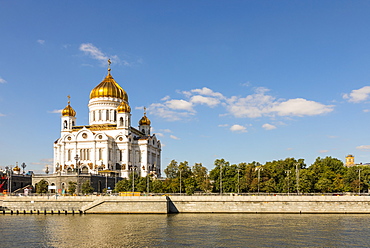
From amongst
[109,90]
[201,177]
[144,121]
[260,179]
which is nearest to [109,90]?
[109,90]

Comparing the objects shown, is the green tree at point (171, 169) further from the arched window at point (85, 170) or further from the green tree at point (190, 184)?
the arched window at point (85, 170)

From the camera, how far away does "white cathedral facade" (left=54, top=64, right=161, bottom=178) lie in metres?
105

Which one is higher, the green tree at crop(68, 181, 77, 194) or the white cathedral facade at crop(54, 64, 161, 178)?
the white cathedral facade at crop(54, 64, 161, 178)

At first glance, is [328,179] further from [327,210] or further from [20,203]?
[20,203]

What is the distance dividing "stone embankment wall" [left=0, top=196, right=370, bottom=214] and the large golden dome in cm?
5163

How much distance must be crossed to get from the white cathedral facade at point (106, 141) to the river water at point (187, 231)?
1862 inches

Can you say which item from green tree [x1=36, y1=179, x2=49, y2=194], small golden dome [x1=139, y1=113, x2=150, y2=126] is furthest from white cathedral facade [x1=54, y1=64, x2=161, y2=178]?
green tree [x1=36, y1=179, x2=49, y2=194]

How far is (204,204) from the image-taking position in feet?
210

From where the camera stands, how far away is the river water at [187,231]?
3825 centimetres

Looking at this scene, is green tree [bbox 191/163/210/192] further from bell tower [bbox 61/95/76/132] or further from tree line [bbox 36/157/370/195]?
bell tower [bbox 61/95/76/132]

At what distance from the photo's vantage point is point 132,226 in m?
48.1

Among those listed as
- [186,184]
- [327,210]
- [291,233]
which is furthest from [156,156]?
[291,233]

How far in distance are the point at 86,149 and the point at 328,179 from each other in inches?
2224

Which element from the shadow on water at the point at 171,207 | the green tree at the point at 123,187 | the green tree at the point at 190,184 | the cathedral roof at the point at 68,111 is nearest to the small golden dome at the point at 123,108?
the cathedral roof at the point at 68,111
